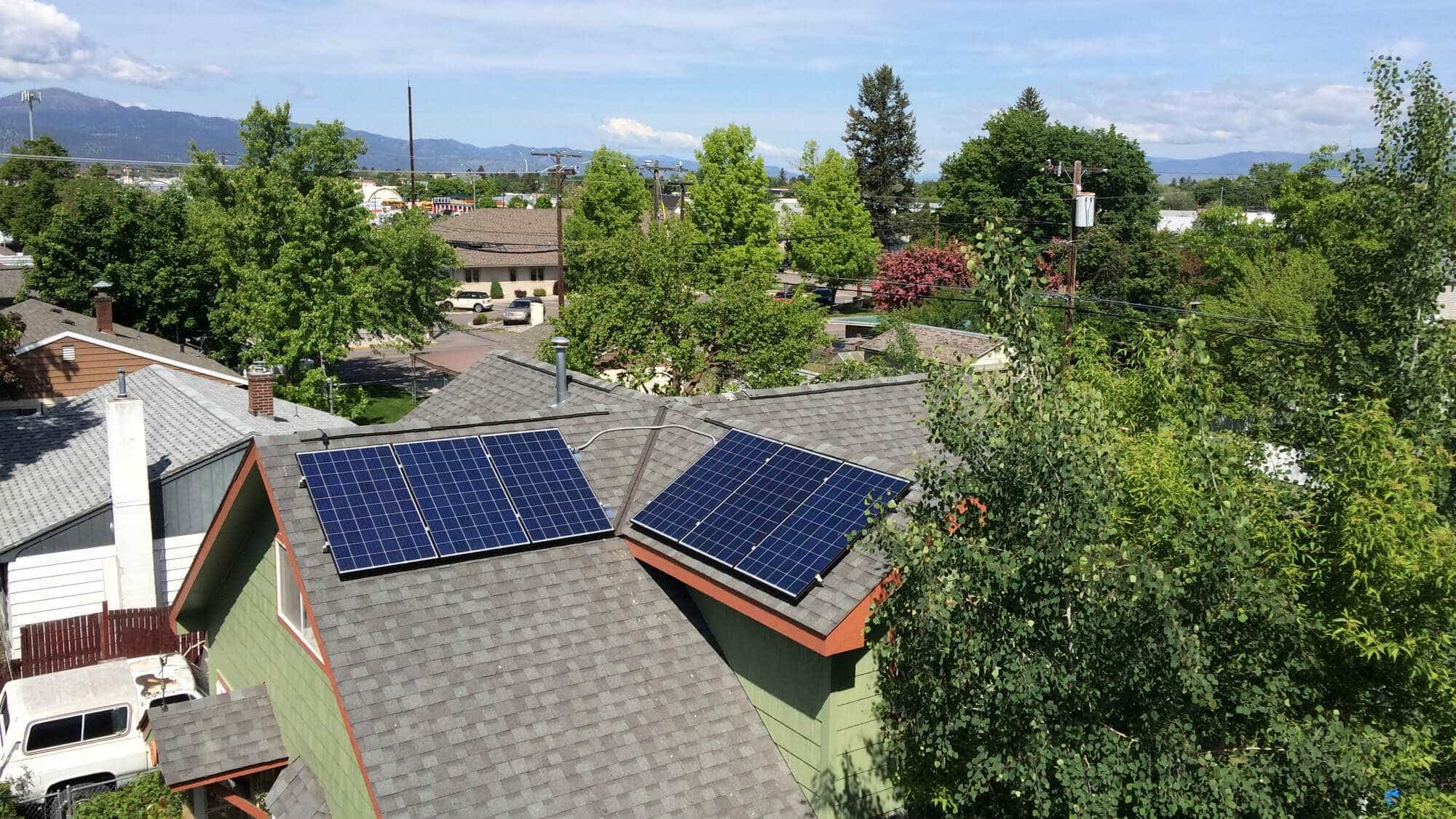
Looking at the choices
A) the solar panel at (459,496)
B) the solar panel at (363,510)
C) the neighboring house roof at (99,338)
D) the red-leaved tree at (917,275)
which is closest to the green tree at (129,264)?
the neighboring house roof at (99,338)

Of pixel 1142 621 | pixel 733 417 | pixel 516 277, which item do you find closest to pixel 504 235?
pixel 516 277

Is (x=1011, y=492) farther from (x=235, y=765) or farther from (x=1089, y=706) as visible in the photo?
(x=235, y=765)

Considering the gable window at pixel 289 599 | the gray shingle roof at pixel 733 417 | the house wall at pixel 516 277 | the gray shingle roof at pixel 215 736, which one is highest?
the house wall at pixel 516 277

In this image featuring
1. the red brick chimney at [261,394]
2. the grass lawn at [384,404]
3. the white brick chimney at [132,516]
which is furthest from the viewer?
the grass lawn at [384,404]

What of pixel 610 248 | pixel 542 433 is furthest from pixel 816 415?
pixel 610 248

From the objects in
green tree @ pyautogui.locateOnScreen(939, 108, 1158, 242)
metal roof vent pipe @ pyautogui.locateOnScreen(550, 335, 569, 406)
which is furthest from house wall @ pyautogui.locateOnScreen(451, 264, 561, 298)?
metal roof vent pipe @ pyautogui.locateOnScreen(550, 335, 569, 406)

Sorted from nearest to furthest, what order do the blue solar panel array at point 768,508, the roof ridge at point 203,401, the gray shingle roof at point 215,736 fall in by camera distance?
the blue solar panel array at point 768,508 < the gray shingle roof at point 215,736 < the roof ridge at point 203,401

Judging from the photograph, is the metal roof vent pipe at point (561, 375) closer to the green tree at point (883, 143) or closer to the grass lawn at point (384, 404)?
the grass lawn at point (384, 404)
